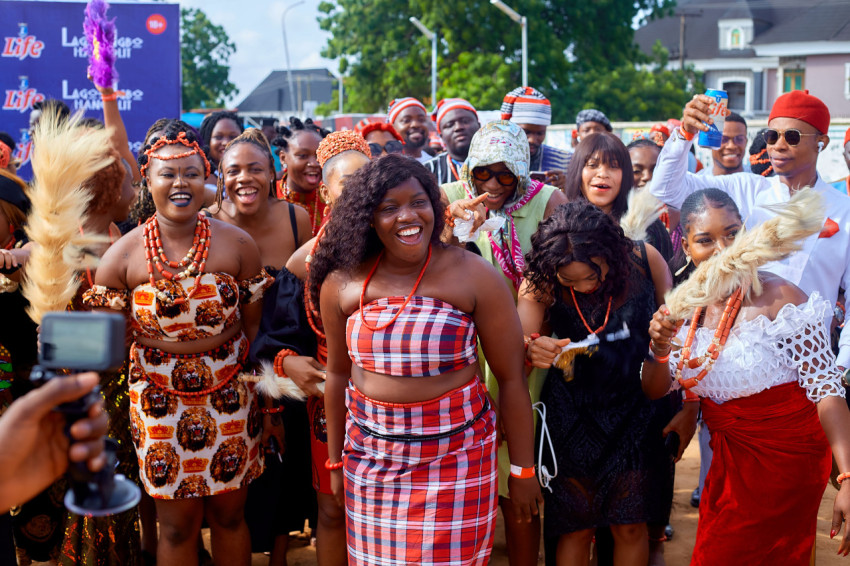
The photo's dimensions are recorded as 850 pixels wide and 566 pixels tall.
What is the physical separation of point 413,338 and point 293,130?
113 inches

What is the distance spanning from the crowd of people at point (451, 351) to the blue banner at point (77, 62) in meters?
3.57

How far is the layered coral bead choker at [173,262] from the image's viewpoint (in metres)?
3.47

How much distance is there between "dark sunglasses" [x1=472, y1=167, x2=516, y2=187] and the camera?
3949mm

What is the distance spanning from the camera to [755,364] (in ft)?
10.2

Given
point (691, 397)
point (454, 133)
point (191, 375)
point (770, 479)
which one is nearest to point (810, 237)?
point (691, 397)

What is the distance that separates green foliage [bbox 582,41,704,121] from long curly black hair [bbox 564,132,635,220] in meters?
24.7

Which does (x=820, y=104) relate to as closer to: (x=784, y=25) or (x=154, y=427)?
(x=154, y=427)

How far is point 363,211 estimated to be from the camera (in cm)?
299

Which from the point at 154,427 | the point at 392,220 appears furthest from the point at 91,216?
the point at 392,220

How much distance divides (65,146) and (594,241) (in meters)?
1.99

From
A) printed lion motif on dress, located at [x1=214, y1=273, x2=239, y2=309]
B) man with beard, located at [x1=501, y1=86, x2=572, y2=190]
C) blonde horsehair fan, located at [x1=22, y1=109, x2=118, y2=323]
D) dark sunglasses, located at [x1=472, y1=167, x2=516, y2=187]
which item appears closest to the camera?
blonde horsehair fan, located at [x1=22, y1=109, x2=118, y2=323]

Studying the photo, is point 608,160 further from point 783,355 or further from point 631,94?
point 631,94

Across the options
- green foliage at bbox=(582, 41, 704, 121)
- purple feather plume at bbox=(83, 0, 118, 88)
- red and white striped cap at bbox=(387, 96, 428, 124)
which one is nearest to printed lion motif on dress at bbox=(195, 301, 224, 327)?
purple feather plume at bbox=(83, 0, 118, 88)

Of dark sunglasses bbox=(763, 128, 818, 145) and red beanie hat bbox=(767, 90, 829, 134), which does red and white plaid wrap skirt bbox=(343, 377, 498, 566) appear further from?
red beanie hat bbox=(767, 90, 829, 134)
